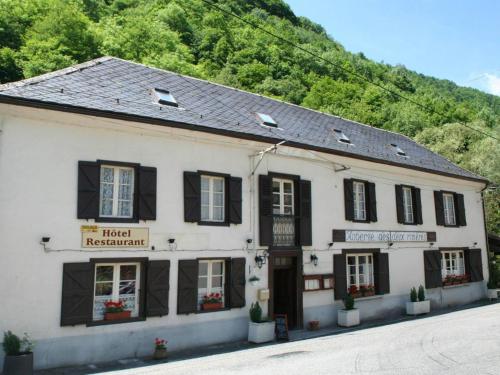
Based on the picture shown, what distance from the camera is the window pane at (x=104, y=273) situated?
10.5 meters

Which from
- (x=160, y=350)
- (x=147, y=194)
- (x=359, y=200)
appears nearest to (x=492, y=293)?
(x=359, y=200)

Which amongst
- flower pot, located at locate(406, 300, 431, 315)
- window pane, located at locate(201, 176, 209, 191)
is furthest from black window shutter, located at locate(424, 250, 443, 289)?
window pane, located at locate(201, 176, 209, 191)

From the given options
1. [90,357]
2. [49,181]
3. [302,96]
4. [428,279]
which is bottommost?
[90,357]

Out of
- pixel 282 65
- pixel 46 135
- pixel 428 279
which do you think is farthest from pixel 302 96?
pixel 46 135

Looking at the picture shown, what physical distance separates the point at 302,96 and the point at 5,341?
4750 cm

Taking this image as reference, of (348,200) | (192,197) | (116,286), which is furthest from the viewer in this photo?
(348,200)

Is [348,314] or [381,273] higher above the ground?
[381,273]

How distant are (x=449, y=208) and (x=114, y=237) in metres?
16.0

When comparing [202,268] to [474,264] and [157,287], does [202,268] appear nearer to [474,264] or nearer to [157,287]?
[157,287]

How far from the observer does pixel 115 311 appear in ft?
34.1

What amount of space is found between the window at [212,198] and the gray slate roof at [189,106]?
1372mm

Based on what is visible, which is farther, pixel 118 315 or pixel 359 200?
pixel 359 200

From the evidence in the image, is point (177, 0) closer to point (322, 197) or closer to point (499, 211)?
point (499, 211)

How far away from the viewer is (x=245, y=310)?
497 inches
